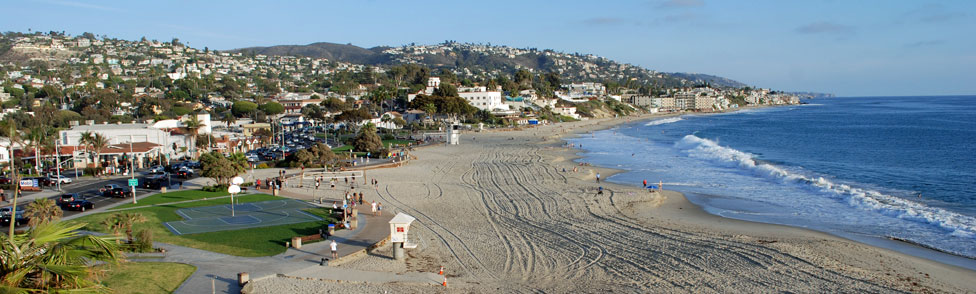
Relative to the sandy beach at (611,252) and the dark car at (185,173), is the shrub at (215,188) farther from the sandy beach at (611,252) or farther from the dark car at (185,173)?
the sandy beach at (611,252)

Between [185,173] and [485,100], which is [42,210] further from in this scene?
[485,100]

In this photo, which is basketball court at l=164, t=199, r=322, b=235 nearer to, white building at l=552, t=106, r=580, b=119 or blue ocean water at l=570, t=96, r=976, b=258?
blue ocean water at l=570, t=96, r=976, b=258

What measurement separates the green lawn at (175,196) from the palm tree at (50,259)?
22056 mm

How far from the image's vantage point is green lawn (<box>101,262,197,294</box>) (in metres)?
14.0

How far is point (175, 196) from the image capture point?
94.7 ft

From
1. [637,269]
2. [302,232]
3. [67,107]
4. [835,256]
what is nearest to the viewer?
[637,269]

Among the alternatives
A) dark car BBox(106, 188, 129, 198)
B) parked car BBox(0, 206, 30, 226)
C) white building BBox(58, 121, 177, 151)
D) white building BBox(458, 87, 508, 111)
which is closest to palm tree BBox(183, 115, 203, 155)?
white building BBox(58, 121, 177, 151)

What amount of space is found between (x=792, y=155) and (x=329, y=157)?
3728 centimetres

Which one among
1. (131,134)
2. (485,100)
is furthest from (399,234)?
(485,100)

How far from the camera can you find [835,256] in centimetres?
1847

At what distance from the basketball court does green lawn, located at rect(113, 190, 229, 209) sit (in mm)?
2721

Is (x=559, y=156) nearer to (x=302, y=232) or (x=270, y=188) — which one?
(x=270, y=188)

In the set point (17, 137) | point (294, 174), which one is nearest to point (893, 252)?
point (294, 174)

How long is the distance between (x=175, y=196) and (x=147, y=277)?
15.4m
